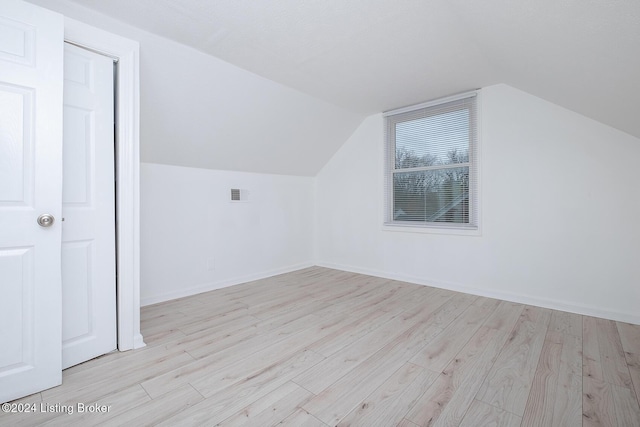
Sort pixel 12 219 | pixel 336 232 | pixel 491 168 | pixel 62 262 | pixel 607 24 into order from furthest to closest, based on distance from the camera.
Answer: pixel 336 232, pixel 491 168, pixel 62 262, pixel 12 219, pixel 607 24

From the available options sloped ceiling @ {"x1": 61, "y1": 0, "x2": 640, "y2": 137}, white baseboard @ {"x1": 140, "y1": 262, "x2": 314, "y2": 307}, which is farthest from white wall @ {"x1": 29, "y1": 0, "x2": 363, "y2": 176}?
white baseboard @ {"x1": 140, "y1": 262, "x2": 314, "y2": 307}

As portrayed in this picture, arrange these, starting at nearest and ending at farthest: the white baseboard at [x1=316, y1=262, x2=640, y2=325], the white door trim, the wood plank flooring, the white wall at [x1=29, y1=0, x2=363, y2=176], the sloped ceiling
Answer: the wood plank flooring
the sloped ceiling
the white door trim
the white wall at [x1=29, y1=0, x2=363, y2=176]
the white baseboard at [x1=316, y1=262, x2=640, y2=325]

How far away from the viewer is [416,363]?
Result: 1913 millimetres

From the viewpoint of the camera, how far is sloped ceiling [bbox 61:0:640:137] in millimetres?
1548

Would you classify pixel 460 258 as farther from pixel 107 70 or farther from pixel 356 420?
pixel 107 70

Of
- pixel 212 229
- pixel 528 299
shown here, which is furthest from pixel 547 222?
pixel 212 229

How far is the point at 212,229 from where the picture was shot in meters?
3.52

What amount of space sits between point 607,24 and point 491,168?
2.01m

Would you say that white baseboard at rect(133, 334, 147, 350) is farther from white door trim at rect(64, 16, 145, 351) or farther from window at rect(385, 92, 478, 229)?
window at rect(385, 92, 478, 229)

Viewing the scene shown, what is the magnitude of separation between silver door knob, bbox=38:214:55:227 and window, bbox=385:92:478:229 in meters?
3.51

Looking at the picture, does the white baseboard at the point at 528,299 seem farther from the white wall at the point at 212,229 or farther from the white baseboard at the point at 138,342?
the white baseboard at the point at 138,342

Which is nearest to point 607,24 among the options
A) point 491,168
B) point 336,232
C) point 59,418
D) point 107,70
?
point 491,168

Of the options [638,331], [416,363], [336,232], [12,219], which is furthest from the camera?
[336,232]

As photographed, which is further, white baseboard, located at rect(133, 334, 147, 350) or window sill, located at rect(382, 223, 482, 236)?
window sill, located at rect(382, 223, 482, 236)
